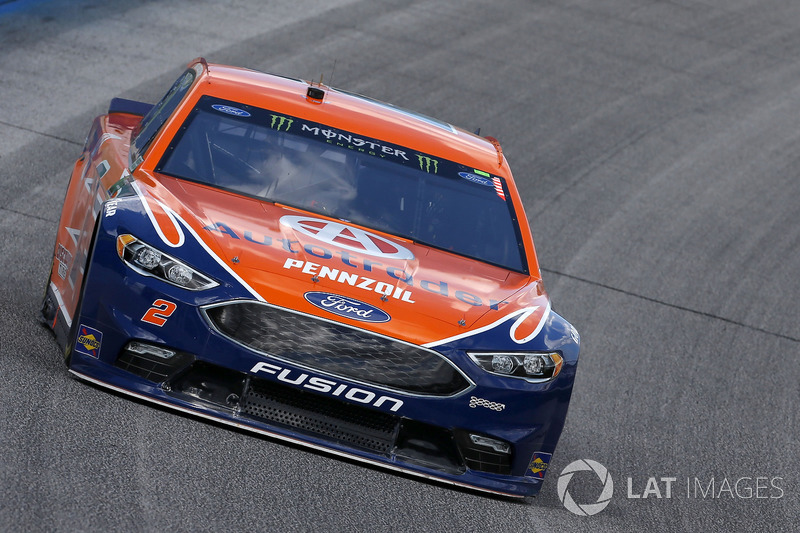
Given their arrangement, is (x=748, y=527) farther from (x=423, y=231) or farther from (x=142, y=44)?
(x=142, y=44)

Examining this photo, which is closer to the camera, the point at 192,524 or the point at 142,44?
the point at 192,524

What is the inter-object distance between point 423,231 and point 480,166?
2.81 ft

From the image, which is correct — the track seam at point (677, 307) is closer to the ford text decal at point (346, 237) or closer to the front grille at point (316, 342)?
the ford text decal at point (346, 237)

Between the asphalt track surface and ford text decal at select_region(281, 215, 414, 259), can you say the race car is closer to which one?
ford text decal at select_region(281, 215, 414, 259)

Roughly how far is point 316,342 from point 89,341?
1.05m

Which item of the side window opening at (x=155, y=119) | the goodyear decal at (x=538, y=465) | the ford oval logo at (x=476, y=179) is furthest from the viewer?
the ford oval logo at (x=476, y=179)

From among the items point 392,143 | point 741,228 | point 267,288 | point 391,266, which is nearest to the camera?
point 267,288

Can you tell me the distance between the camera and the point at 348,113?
255 inches

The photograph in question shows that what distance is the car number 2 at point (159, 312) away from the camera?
486cm

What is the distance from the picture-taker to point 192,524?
14.6 feet

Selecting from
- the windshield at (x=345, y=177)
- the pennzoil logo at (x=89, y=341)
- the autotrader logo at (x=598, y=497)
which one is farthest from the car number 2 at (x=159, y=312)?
the autotrader logo at (x=598, y=497)

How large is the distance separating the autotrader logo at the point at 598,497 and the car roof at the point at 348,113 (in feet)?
5.67

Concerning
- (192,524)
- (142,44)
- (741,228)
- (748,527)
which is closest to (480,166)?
(748,527)

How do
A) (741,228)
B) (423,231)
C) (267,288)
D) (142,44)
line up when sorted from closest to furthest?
1. (267,288)
2. (423,231)
3. (741,228)
4. (142,44)
